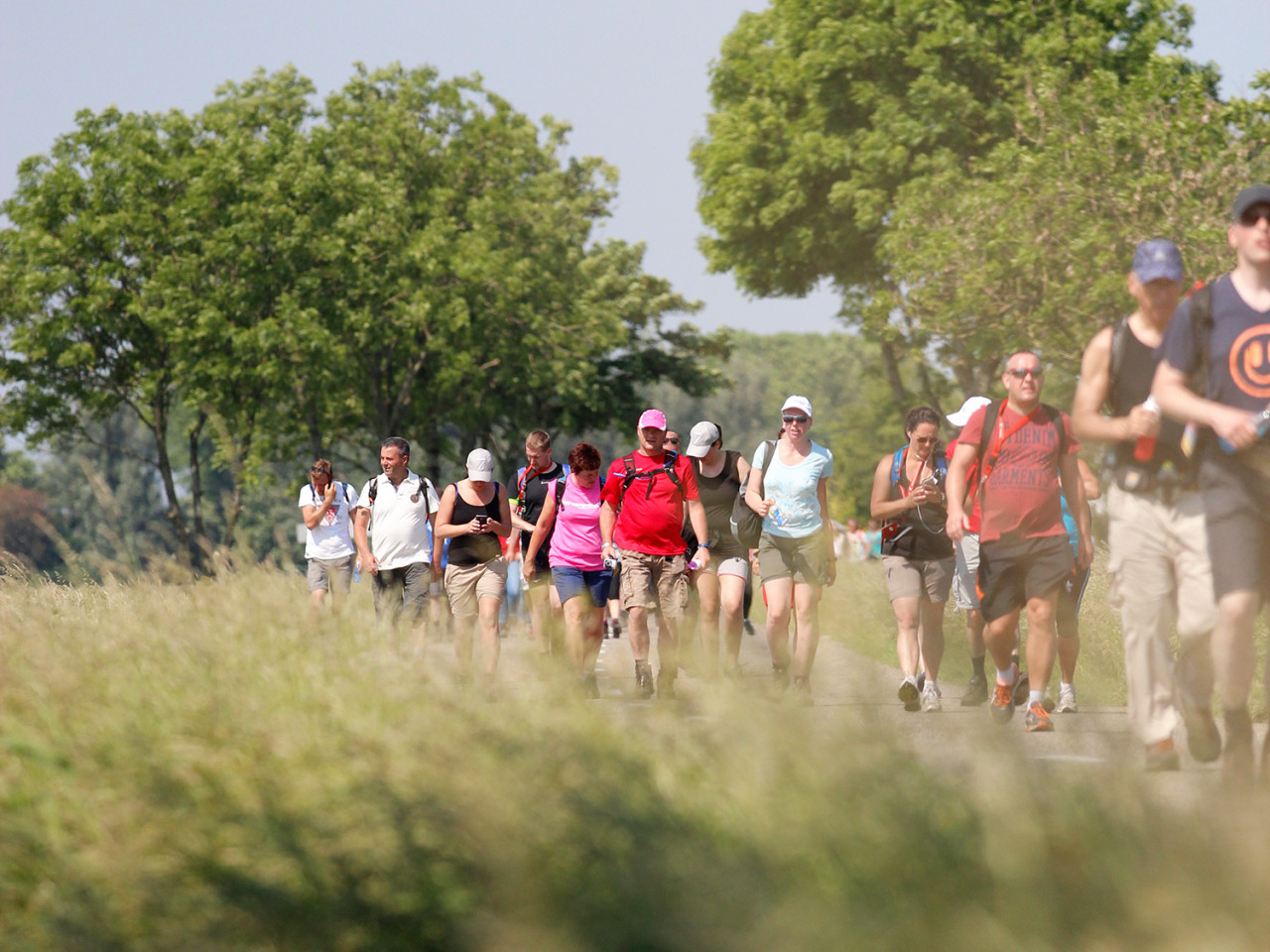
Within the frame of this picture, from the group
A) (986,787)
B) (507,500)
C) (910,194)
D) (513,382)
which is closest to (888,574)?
(507,500)

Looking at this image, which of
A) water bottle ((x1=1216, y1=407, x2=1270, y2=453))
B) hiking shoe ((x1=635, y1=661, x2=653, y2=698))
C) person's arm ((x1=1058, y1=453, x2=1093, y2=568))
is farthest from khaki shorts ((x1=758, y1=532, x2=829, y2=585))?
water bottle ((x1=1216, y1=407, x2=1270, y2=453))

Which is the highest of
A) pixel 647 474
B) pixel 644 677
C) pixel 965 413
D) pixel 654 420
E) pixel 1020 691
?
pixel 654 420

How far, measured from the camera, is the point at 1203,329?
5738 millimetres

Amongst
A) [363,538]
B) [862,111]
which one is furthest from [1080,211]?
[363,538]

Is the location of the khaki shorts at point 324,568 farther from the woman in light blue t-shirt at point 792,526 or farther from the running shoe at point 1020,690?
the running shoe at point 1020,690

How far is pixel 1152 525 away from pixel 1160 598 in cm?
28

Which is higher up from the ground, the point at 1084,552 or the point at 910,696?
the point at 1084,552

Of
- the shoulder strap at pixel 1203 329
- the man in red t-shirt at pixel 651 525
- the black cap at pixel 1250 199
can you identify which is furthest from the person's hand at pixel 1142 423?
the man in red t-shirt at pixel 651 525

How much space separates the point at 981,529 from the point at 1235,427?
10.7 ft

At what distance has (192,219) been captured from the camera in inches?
1334

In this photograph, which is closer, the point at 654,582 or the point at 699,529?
the point at 699,529

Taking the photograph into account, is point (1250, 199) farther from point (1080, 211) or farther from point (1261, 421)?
point (1080, 211)

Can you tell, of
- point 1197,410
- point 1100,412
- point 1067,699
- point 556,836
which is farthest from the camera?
point 1067,699

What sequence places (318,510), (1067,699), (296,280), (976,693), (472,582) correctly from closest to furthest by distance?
(1067,699) < (976,693) < (472,582) < (318,510) < (296,280)
